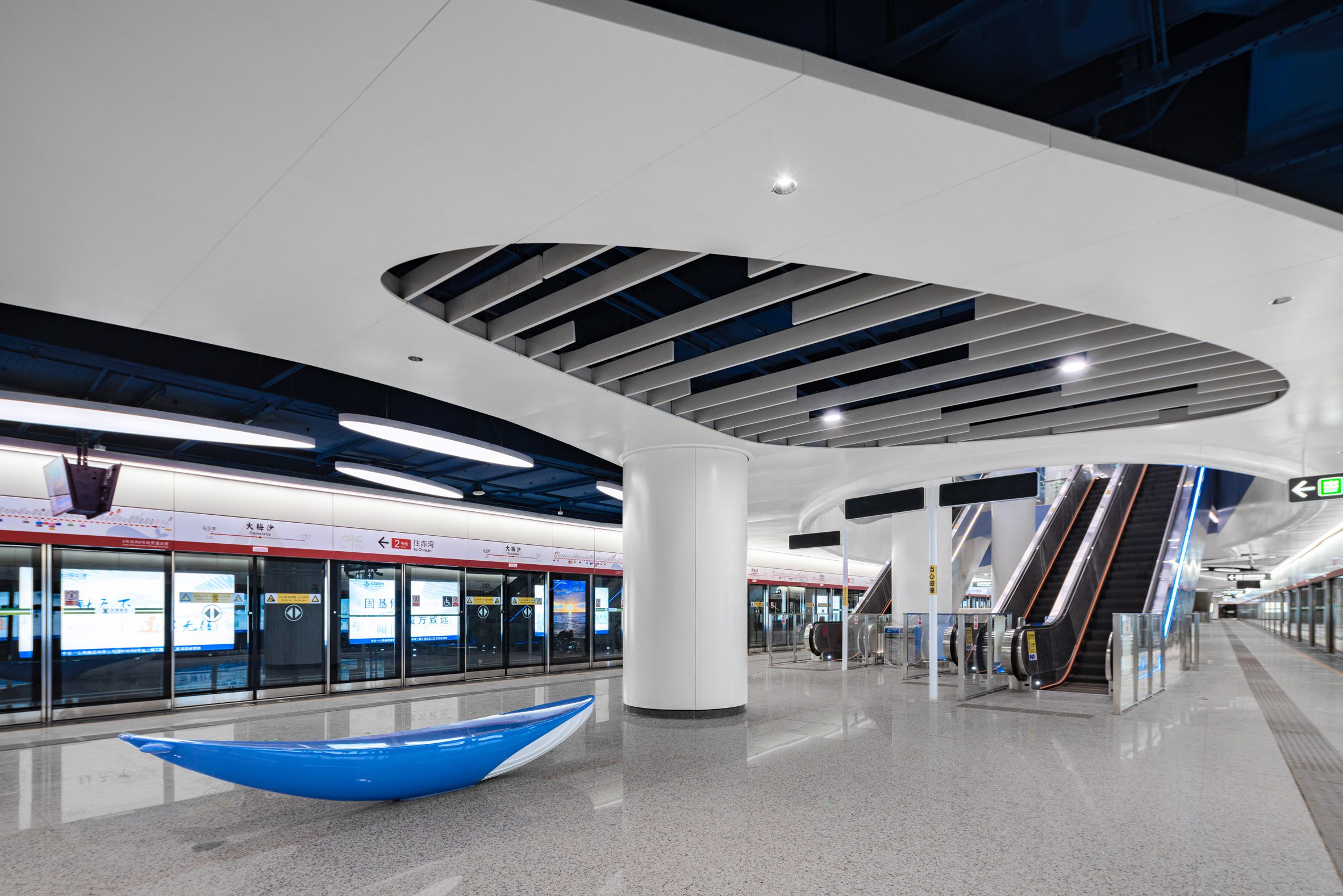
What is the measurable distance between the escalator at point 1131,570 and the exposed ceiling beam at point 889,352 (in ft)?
22.4

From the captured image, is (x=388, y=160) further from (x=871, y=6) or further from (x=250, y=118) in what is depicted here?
(x=871, y=6)

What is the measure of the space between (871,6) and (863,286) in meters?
1.95

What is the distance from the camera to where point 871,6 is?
138 inches

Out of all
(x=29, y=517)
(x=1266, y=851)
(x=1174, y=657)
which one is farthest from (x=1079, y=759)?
(x=29, y=517)

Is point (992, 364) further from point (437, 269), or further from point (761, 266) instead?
point (437, 269)

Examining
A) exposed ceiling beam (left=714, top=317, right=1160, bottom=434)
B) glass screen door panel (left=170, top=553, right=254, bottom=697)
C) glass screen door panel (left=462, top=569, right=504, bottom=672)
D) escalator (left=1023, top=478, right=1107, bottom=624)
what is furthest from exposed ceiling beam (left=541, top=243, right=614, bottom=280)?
escalator (left=1023, top=478, right=1107, bottom=624)

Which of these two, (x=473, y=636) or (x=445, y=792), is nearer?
(x=445, y=792)

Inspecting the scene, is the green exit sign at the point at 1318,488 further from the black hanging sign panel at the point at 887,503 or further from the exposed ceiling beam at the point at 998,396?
the black hanging sign panel at the point at 887,503

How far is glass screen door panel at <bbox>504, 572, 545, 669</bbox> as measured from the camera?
14812mm

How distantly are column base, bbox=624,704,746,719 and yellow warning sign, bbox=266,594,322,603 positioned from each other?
5818 mm

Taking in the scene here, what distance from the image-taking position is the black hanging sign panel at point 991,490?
9.73 meters

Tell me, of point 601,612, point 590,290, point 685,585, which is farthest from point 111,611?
point 601,612

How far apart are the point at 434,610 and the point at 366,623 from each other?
1.24 m

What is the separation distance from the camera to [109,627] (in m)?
9.76
